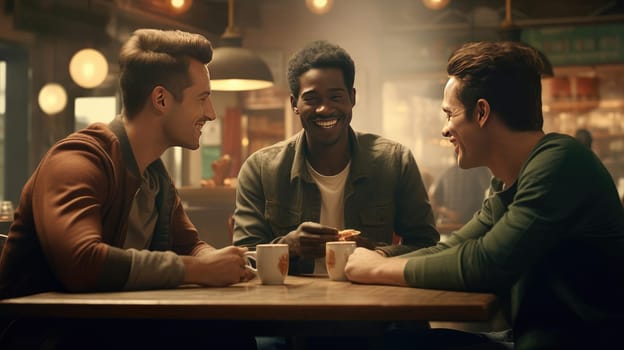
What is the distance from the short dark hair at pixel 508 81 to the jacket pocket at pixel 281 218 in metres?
1.04

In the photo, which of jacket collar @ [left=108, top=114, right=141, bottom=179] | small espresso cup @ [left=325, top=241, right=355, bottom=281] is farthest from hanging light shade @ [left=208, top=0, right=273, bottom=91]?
small espresso cup @ [left=325, top=241, right=355, bottom=281]

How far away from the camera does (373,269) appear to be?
6.25 ft

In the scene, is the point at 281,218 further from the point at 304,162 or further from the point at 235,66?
the point at 235,66

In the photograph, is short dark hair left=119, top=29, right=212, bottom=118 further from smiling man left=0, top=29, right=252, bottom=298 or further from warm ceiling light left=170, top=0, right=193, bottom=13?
warm ceiling light left=170, top=0, right=193, bottom=13

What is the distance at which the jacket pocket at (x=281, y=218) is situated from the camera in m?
2.85

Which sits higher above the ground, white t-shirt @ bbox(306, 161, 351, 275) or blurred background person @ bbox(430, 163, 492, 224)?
white t-shirt @ bbox(306, 161, 351, 275)

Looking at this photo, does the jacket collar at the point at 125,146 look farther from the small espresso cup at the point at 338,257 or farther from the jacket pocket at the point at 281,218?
the jacket pocket at the point at 281,218

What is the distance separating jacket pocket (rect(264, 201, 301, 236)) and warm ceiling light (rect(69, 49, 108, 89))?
526 cm

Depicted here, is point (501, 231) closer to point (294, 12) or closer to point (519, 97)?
point (519, 97)

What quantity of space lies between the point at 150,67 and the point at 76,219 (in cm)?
60

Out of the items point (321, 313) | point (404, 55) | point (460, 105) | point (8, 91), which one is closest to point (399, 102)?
point (404, 55)

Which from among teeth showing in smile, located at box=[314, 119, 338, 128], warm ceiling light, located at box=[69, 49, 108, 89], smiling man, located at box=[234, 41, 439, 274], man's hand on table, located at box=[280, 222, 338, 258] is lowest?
man's hand on table, located at box=[280, 222, 338, 258]

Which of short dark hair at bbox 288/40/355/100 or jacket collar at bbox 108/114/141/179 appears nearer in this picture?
jacket collar at bbox 108/114/141/179

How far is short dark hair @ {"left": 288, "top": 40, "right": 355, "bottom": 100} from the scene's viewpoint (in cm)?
289
